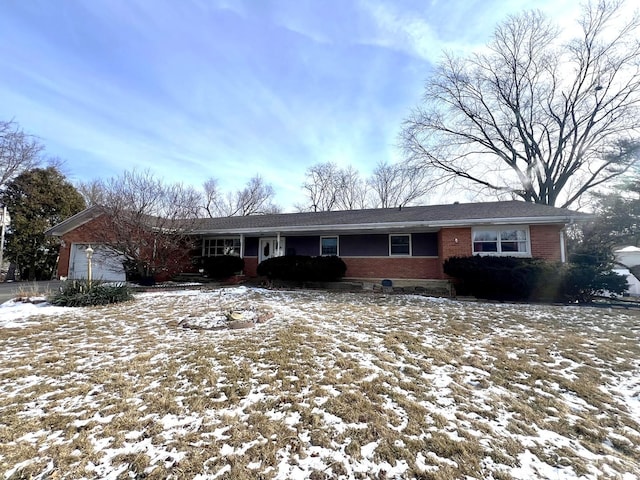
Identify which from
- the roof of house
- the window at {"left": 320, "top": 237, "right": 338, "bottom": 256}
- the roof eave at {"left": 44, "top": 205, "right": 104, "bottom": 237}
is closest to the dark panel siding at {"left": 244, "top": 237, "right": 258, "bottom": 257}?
the roof of house

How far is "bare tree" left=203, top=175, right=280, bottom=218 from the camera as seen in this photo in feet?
118

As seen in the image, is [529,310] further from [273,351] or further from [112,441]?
[112,441]

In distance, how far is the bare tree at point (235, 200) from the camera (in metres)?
36.0

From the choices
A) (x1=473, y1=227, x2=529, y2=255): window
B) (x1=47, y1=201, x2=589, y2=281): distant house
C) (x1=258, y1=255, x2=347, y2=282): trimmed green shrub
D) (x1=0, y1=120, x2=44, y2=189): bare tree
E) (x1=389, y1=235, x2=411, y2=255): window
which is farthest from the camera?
(x1=0, y1=120, x2=44, y2=189): bare tree

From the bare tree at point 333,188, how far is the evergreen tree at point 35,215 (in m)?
23.0

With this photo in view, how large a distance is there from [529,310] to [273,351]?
7420 mm

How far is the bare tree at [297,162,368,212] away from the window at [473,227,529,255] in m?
22.2

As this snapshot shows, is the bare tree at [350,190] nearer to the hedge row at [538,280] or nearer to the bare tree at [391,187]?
the bare tree at [391,187]

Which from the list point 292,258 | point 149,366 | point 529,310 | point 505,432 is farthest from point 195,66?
point 529,310

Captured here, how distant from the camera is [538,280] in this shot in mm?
9523

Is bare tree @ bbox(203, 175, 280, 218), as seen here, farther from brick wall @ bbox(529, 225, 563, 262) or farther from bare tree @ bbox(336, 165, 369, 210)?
brick wall @ bbox(529, 225, 563, 262)

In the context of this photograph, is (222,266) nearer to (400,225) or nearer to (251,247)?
(251,247)

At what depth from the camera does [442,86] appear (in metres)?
22.3


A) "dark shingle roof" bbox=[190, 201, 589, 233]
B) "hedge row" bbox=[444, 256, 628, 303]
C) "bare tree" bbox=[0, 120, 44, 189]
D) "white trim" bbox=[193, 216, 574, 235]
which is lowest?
"hedge row" bbox=[444, 256, 628, 303]
